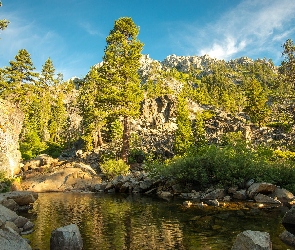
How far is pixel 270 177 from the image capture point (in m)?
24.0

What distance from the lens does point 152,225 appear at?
551 inches

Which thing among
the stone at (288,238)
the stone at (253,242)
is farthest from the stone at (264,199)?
the stone at (253,242)

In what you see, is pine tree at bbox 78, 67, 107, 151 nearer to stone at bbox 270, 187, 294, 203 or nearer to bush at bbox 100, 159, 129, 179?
bush at bbox 100, 159, 129, 179

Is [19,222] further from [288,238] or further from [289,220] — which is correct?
[289,220]

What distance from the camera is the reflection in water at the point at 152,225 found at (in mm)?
10930

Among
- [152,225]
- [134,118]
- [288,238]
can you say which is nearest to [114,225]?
[152,225]

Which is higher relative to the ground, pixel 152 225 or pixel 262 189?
pixel 262 189

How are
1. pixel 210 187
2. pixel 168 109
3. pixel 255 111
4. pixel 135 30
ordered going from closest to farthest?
pixel 210 187 → pixel 135 30 → pixel 255 111 → pixel 168 109

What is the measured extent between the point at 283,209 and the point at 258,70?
627 ft

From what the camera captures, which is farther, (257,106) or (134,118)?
(257,106)

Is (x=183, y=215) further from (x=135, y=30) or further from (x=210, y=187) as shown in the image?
(x=135, y=30)

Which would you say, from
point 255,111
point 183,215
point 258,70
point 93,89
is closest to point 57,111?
point 93,89

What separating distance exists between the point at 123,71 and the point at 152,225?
97.3 feet

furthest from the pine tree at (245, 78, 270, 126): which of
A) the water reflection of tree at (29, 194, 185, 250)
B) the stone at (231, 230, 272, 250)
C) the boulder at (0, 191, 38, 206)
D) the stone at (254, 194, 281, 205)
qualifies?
the stone at (231, 230, 272, 250)
